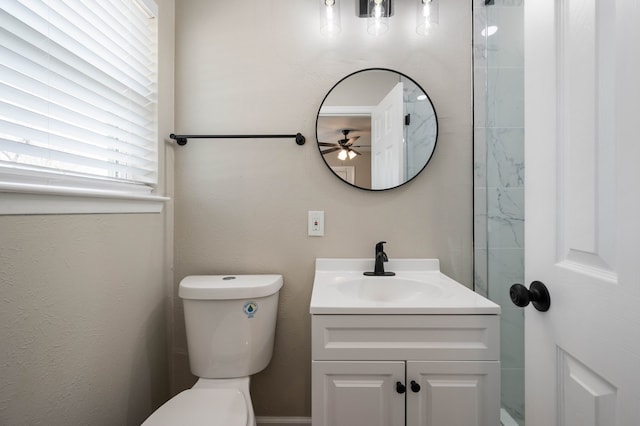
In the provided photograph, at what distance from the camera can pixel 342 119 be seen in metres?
1.35

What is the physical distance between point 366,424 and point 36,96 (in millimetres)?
1316

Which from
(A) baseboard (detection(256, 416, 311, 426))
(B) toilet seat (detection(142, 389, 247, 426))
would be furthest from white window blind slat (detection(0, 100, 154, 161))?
(A) baseboard (detection(256, 416, 311, 426))

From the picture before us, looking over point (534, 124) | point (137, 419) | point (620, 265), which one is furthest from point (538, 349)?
point (137, 419)

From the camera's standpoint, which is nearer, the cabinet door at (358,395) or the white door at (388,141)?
the cabinet door at (358,395)

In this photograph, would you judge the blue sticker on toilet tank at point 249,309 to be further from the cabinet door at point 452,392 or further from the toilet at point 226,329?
the cabinet door at point 452,392

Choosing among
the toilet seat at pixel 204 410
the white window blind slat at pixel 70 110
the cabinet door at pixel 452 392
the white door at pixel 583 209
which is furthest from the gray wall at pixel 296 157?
the white door at pixel 583 209

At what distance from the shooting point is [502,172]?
3.94 feet

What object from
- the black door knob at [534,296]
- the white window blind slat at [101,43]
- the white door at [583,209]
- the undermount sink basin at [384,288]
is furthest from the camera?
the undermount sink basin at [384,288]

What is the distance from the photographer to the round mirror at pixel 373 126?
1.35 metres

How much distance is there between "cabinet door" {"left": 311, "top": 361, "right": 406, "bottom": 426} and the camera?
888 mm

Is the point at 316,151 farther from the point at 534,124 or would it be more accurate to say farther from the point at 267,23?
the point at 534,124

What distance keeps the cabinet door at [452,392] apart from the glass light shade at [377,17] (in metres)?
1.42

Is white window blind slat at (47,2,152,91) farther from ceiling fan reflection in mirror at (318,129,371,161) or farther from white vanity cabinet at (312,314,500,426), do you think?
white vanity cabinet at (312,314,500,426)

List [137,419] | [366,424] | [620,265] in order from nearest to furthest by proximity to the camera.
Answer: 1. [620,265]
2. [366,424]
3. [137,419]
